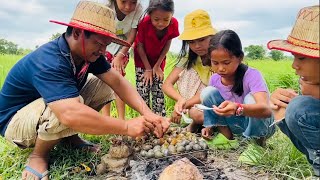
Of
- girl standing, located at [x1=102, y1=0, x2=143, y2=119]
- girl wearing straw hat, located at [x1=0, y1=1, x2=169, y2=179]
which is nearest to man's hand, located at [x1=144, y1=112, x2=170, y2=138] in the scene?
girl wearing straw hat, located at [x1=0, y1=1, x2=169, y2=179]

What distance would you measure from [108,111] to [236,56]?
1.82 meters

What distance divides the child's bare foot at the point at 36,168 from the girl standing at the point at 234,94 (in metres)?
1.43

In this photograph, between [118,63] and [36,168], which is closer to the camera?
[36,168]

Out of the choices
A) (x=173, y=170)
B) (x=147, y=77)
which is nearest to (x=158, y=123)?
(x=173, y=170)

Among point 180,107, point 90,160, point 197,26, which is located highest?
point 197,26

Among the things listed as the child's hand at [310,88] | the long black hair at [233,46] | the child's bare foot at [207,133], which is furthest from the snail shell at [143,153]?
the child's hand at [310,88]

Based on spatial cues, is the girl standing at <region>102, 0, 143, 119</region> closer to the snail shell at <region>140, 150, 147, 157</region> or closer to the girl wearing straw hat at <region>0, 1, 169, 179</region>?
the girl wearing straw hat at <region>0, 1, 169, 179</region>

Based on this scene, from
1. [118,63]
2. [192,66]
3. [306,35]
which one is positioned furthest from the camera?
Answer: [118,63]

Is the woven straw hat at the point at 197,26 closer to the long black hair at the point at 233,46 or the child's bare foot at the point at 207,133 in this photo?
the long black hair at the point at 233,46

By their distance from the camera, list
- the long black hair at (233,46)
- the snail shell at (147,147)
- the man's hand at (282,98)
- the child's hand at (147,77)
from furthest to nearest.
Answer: the child's hand at (147,77) < the long black hair at (233,46) < the snail shell at (147,147) < the man's hand at (282,98)

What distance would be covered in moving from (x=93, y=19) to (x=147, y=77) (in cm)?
185

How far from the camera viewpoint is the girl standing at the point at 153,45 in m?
4.47

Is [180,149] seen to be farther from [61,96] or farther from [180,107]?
[61,96]

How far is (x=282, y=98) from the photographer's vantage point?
280cm
